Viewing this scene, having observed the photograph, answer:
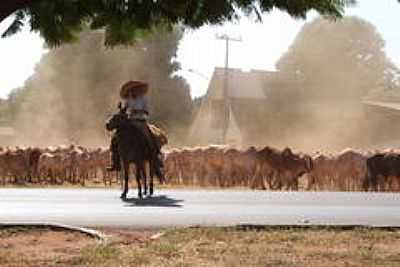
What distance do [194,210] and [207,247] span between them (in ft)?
14.9

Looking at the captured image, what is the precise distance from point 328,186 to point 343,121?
41.9m

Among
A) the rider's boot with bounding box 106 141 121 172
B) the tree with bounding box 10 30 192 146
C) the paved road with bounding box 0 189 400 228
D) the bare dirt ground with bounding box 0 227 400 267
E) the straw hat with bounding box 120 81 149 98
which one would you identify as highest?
the tree with bounding box 10 30 192 146

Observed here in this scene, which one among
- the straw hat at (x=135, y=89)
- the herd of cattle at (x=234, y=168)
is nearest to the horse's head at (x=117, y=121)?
the straw hat at (x=135, y=89)

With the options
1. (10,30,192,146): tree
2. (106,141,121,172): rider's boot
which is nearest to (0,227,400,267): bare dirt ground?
(106,141,121,172): rider's boot

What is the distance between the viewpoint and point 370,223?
12922mm

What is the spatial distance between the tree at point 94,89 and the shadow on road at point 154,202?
4965 centimetres

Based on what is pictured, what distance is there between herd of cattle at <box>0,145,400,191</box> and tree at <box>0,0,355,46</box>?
2004cm

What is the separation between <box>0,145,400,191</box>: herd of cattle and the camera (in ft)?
93.8

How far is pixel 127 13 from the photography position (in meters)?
7.56

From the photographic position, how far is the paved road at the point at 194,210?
1285cm

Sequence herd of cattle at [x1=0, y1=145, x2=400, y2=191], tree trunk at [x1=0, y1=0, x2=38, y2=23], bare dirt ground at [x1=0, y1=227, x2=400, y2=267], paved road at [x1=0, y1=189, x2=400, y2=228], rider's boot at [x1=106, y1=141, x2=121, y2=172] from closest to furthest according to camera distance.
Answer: tree trunk at [x1=0, y1=0, x2=38, y2=23] < bare dirt ground at [x1=0, y1=227, x2=400, y2=267] < paved road at [x1=0, y1=189, x2=400, y2=228] < rider's boot at [x1=106, y1=141, x2=121, y2=172] < herd of cattle at [x1=0, y1=145, x2=400, y2=191]

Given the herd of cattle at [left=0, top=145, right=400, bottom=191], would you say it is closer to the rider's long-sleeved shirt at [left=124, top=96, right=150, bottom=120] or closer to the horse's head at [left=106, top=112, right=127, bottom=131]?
the horse's head at [left=106, top=112, right=127, bottom=131]

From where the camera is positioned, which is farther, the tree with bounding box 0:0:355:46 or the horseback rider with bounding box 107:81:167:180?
the horseback rider with bounding box 107:81:167:180

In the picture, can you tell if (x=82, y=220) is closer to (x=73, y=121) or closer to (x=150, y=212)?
(x=150, y=212)
